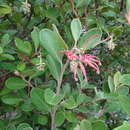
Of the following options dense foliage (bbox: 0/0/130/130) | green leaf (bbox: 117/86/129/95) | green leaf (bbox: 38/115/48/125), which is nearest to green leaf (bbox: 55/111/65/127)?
dense foliage (bbox: 0/0/130/130)

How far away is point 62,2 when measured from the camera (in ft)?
5.19

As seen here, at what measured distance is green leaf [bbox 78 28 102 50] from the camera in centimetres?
111

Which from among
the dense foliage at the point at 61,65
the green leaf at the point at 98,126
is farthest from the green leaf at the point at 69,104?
the green leaf at the point at 98,126

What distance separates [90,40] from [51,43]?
118 mm

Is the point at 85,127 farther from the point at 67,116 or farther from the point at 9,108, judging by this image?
the point at 9,108

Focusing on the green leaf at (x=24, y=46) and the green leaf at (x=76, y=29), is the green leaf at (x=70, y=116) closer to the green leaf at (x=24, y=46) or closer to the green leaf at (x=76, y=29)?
the green leaf at (x=24, y=46)

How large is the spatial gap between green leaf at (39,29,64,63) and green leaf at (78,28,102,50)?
6cm

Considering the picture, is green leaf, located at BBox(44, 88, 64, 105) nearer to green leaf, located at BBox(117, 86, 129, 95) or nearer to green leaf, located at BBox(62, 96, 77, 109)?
green leaf, located at BBox(62, 96, 77, 109)

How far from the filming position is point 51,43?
111cm

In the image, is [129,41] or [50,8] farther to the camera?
[129,41]

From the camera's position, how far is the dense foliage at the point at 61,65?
1128 millimetres

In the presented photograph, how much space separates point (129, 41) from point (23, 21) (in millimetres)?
536

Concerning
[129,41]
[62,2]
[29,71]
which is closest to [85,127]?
[29,71]

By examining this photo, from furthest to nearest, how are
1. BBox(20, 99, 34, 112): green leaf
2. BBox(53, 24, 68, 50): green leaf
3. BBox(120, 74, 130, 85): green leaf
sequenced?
BBox(20, 99, 34, 112): green leaf < BBox(120, 74, 130, 85): green leaf < BBox(53, 24, 68, 50): green leaf
